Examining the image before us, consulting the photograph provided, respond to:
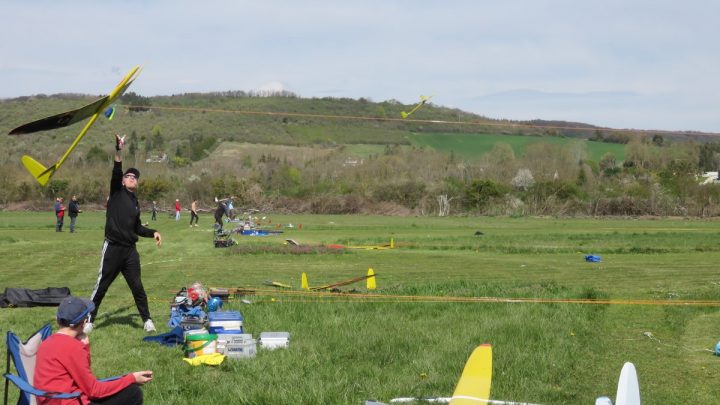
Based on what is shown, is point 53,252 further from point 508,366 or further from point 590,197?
point 590,197

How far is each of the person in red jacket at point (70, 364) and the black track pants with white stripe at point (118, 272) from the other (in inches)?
210

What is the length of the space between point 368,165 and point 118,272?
3141 inches

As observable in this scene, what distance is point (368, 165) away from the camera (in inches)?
3588

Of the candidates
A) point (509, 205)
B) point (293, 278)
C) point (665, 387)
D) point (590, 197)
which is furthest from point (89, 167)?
point (665, 387)

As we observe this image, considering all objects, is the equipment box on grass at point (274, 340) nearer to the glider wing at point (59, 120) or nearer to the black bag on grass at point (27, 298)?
the glider wing at point (59, 120)

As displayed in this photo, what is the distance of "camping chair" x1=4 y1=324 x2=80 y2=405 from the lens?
5840 mm

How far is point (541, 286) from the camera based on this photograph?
16969mm

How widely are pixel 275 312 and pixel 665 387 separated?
247 inches

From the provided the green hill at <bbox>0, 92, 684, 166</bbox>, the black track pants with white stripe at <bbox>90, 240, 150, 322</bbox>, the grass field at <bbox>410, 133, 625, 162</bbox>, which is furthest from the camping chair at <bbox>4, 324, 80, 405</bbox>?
the grass field at <bbox>410, 133, 625, 162</bbox>

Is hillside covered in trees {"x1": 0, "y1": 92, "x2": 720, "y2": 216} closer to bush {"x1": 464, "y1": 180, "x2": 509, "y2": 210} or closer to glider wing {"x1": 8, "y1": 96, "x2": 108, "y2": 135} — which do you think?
bush {"x1": 464, "y1": 180, "x2": 509, "y2": 210}

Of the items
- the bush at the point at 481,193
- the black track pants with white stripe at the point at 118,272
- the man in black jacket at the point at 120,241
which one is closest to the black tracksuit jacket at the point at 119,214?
the man in black jacket at the point at 120,241

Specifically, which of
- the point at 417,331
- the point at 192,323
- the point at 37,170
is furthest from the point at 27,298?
the point at 417,331

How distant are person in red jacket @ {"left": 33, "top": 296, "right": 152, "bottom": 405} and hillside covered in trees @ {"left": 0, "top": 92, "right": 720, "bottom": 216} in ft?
143

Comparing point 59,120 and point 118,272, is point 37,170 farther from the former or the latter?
point 118,272
